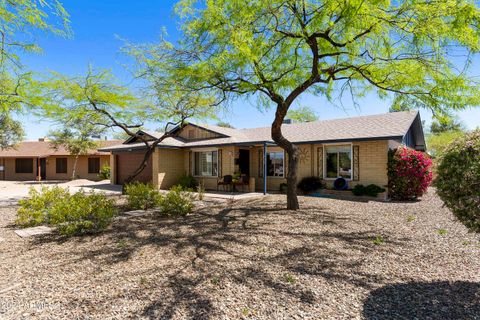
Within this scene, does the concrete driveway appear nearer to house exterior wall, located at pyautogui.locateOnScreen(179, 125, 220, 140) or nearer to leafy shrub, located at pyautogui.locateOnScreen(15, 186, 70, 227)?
leafy shrub, located at pyautogui.locateOnScreen(15, 186, 70, 227)

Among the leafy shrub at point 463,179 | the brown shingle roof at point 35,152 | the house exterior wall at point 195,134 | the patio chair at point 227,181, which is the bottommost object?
the patio chair at point 227,181

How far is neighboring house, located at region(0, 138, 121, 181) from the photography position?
1123 inches

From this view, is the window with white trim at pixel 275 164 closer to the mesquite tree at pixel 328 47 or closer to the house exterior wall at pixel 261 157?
the house exterior wall at pixel 261 157

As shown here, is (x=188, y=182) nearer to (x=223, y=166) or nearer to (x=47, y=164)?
(x=223, y=166)

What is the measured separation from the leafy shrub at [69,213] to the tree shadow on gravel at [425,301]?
19.4 ft

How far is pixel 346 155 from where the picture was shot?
45.2 feet

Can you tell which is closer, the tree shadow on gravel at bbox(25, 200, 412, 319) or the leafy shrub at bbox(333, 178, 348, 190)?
the tree shadow on gravel at bbox(25, 200, 412, 319)

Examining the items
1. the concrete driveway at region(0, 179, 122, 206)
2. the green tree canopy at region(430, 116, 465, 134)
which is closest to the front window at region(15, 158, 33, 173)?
the concrete driveway at region(0, 179, 122, 206)

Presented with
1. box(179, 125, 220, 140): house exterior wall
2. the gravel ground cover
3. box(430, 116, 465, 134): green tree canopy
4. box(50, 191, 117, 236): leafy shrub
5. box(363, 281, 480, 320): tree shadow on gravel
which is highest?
box(430, 116, 465, 134): green tree canopy

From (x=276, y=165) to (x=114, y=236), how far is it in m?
11.2

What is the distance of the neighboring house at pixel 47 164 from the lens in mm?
28531

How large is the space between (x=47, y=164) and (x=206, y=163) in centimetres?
2070

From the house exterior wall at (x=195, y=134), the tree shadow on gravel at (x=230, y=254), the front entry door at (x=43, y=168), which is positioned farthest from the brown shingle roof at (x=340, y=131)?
the front entry door at (x=43, y=168)

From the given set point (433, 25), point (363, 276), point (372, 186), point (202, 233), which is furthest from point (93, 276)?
point (372, 186)
